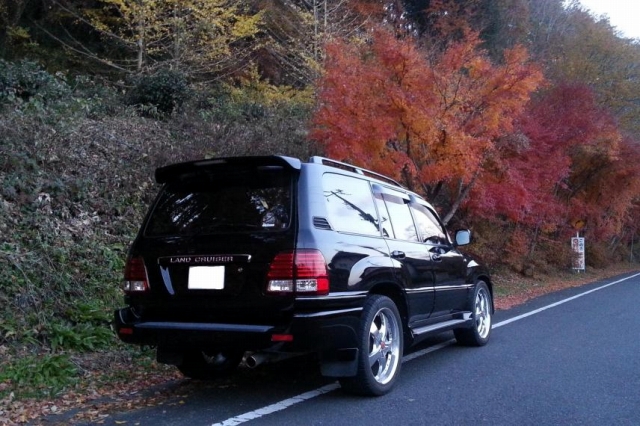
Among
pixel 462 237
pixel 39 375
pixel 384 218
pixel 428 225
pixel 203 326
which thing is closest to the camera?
pixel 203 326

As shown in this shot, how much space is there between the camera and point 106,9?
1888cm

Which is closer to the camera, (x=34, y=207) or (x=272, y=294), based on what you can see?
(x=272, y=294)

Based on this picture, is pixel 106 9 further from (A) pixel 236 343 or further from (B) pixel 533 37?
(B) pixel 533 37

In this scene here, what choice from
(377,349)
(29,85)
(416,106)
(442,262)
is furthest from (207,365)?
(29,85)

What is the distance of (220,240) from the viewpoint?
5.24 metres

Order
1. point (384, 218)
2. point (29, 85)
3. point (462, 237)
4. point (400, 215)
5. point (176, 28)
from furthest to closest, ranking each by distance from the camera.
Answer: point (176, 28) < point (29, 85) < point (462, 237) < point (400, 215) < point (384, 218)

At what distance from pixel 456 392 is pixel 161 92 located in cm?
1304

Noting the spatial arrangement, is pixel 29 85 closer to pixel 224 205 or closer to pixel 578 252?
pixel 224 205

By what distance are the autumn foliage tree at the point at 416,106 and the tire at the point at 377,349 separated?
679 cm

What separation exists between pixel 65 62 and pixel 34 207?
11.6 meters

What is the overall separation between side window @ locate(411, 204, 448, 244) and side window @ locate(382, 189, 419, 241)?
18 cm

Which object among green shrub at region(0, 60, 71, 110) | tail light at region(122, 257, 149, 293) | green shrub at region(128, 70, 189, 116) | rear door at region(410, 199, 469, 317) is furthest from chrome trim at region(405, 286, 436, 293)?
green shrub at region(128, 70, 189, 116)

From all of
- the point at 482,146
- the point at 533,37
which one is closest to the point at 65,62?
the point at 482,146

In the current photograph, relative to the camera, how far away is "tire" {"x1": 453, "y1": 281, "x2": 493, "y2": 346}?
809 centimetres
